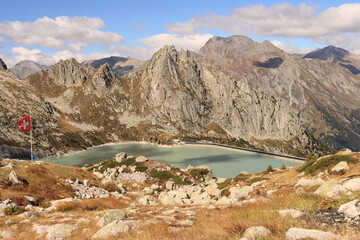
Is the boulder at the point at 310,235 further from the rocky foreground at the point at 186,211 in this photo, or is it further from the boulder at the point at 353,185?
the boulder at the point at 353,185

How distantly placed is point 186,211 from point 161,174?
148 feet

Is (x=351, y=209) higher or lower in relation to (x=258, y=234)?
higher

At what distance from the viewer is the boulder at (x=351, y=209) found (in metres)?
7.37

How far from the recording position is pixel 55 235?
39.7 ft

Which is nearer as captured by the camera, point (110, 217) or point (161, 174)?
point (110, 217)

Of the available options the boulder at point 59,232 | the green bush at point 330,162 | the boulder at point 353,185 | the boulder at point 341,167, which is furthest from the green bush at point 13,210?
the green bush at point 330,162

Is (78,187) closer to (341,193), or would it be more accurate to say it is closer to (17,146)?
(341,193)

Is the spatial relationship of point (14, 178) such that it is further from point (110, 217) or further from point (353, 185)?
point (353, 185)

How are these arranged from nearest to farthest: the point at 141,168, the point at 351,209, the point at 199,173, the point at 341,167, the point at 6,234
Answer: the point at 351,209
the point at 6,234
the point at 341,167
the point at 141,168
the point at 199,173

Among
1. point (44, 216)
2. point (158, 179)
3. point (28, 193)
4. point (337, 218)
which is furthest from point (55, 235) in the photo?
point (158, 179)

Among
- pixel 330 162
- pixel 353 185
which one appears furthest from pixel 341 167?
pixel 353 185

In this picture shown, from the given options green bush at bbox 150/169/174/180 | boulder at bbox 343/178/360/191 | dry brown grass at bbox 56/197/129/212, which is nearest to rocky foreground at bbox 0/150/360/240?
boulder at bbox 343/178/360/191

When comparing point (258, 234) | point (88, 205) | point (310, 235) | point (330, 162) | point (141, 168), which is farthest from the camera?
point (141, 168)

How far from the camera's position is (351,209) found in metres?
7.63
